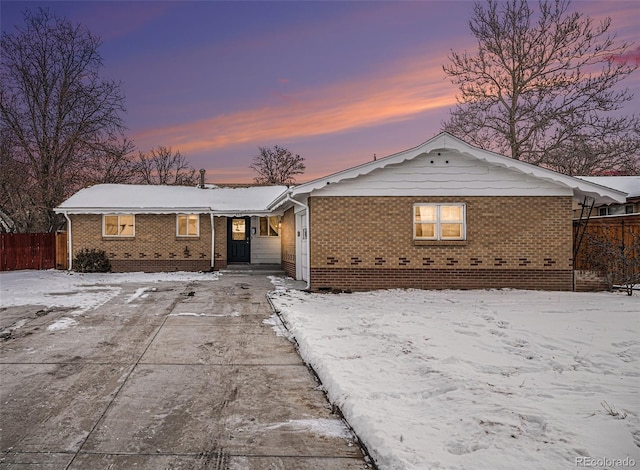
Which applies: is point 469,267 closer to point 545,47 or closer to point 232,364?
point 232,364

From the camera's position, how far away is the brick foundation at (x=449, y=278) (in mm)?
12602

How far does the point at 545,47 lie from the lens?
23297mm

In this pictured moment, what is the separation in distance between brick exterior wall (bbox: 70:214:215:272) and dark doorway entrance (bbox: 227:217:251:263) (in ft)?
4.92

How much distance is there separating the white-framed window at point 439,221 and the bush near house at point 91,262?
13697mm

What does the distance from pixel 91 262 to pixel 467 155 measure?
15761 millimetres

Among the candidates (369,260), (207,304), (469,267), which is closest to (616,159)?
(469,267)

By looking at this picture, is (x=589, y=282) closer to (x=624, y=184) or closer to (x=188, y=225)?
(x=624, y=184)

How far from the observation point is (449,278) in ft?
41.5

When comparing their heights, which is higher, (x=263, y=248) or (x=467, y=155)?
(x=467, y=155)

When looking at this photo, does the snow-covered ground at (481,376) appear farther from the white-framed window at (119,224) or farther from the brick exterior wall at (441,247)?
the white-framed window at (119,224)

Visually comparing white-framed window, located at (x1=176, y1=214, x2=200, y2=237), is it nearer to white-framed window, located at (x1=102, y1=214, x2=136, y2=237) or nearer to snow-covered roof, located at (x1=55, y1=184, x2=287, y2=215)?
snow-covered roof, located at (x1=55, y1=184, x2=287, y2=215)

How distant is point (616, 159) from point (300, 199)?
76.1ft

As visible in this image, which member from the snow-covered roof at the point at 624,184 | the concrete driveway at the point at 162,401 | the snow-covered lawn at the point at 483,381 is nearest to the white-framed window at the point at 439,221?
the snow-covered lawn at the point at 483,381

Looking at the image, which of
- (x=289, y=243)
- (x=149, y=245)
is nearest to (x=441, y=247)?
(x=289, y=243)
